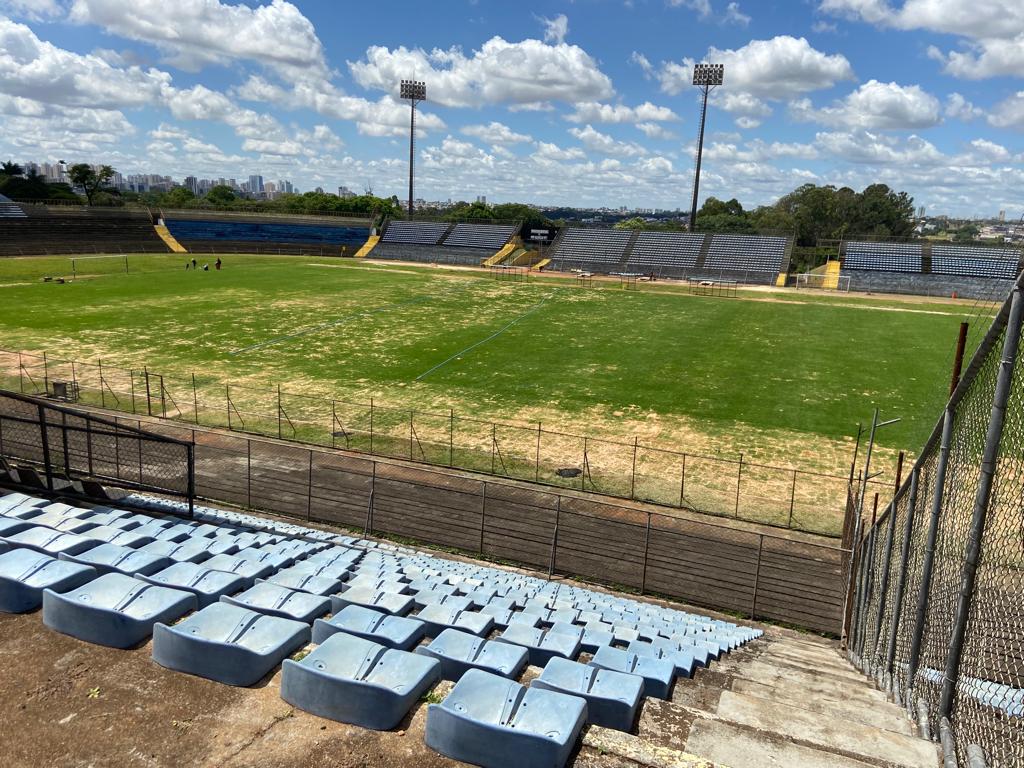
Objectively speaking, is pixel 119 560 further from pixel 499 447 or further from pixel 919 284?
pixel 919 284

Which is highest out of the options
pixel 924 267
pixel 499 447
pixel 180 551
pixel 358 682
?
pixel 924 267

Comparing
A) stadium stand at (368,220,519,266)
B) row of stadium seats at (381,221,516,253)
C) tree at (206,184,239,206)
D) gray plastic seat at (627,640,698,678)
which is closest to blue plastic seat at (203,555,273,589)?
gray plastic seat at (627,640,698,678)

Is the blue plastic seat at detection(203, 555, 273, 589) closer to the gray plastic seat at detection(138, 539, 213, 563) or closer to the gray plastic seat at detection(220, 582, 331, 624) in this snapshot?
the gray plastic seat at detection(138, 539, 213, 563)

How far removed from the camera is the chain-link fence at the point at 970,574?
450cm

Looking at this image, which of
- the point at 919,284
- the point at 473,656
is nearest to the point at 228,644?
the point at 473,656

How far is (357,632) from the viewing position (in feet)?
21.2

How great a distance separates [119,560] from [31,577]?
1341 mm

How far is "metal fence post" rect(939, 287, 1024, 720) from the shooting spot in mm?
4270

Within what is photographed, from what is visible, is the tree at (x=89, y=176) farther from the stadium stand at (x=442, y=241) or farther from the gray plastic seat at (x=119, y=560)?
the gray plastic seat at (x=119, y=560)

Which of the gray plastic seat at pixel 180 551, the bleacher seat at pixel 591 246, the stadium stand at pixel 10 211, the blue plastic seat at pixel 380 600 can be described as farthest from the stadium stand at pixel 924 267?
the stadium stand at pixel 10 211

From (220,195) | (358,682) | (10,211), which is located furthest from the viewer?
(220,195)

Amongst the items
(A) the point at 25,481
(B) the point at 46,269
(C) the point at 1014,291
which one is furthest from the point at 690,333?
(B) the point at 46,269

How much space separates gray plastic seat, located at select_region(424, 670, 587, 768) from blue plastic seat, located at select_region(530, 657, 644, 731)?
1.50ft

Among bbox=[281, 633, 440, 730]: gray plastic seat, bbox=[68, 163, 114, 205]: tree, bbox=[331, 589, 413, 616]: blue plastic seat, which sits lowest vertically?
bbox=[331, 589, 413, 616]: blue plastic seat
